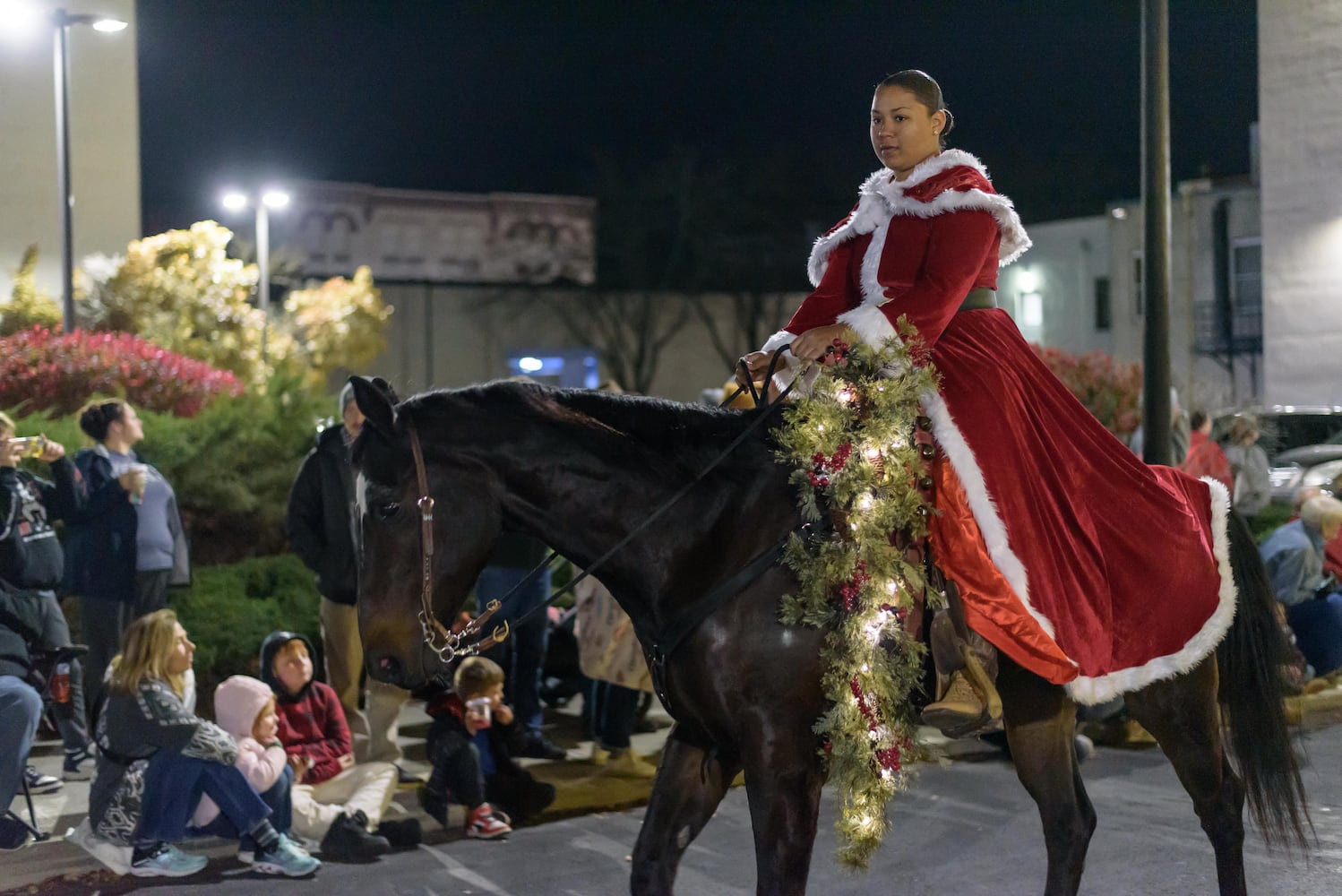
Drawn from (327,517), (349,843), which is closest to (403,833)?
(349,843)

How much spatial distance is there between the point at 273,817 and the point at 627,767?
2.34 metres

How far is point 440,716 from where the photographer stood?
7133mm

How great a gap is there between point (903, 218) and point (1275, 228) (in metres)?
18.9

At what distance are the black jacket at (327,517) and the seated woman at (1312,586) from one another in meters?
6.52

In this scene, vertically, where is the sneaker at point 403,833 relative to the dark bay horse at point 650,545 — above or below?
below

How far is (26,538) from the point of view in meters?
7.28

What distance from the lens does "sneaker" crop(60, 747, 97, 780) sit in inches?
313

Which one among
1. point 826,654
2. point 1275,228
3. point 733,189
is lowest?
point 826,654

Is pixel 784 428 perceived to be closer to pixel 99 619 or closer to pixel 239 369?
pixel 99 619

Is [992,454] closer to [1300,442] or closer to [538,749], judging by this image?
[538,749]

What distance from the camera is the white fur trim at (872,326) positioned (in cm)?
416

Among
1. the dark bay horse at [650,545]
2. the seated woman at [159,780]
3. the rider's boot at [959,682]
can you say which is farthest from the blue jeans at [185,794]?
the rider's boot at [959,682]

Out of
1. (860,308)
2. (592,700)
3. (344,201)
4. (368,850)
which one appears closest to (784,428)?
(860,308)

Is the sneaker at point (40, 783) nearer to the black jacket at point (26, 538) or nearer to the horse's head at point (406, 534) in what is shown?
the black jacket at point (26, 538)
